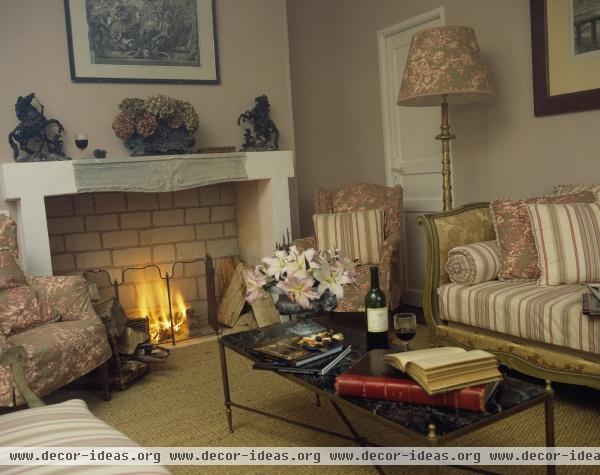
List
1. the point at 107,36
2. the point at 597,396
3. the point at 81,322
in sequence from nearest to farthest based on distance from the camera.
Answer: the point at 597,396 < the point at 81,322 < the point at 107,36

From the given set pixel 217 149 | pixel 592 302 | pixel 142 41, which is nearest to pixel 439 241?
pixel 592 302

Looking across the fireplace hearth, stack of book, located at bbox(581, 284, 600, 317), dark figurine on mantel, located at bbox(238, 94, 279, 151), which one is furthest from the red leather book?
dark figurine on mantel, located at bbox(238, 94, 279, 151)

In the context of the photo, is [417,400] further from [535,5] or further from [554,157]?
[535,5]

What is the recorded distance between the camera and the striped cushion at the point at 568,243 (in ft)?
8.24

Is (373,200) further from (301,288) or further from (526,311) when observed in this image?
(301,288)

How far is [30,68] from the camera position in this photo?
3477mm

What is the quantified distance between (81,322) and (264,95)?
7.18ft

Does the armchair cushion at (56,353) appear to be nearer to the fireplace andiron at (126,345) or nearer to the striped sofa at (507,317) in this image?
the fireplace andiron at (126,345)

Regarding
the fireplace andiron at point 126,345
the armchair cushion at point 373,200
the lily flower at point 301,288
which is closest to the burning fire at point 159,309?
the fireplace andiron at point 126,345

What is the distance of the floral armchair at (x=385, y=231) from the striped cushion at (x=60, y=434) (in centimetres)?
185

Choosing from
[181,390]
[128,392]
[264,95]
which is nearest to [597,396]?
[181,390]

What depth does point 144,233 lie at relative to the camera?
4.01 metres

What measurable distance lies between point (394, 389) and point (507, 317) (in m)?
1.13

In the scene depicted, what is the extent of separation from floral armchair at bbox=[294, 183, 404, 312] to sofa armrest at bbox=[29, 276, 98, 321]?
1324 mm
